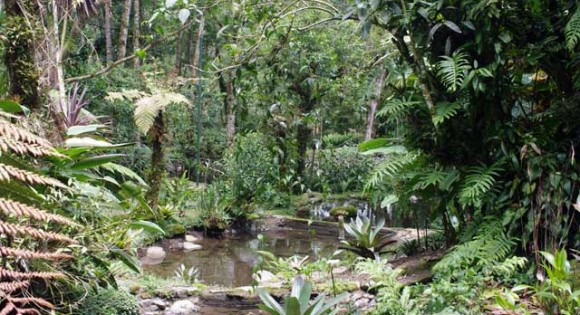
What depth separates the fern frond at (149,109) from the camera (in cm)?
622

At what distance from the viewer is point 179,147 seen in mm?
12805

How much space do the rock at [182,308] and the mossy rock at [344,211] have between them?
5.90 meters

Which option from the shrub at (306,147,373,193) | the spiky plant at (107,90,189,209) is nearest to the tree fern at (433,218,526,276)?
the spiky plant at (107,90,189,209)

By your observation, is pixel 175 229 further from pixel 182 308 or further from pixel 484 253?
pixel 484 253

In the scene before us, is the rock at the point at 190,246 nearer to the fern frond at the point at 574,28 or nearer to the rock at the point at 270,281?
the rock at the point at 270,281

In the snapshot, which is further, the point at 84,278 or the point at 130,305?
the point at 130,305

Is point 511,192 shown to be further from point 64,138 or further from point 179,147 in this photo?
point 179,147

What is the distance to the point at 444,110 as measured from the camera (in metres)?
3.08

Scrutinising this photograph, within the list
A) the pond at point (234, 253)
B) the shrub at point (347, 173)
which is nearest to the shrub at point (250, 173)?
the pond at point (234, 253)

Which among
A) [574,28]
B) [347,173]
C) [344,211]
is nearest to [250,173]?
[344,211]

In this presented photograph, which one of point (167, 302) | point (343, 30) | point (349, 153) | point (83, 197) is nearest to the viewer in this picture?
point (83, 197)

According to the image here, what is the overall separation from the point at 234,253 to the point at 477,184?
421 centimetres

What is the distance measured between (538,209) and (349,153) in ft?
31.3

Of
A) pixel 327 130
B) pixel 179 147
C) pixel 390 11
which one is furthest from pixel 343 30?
pixel 390 11
